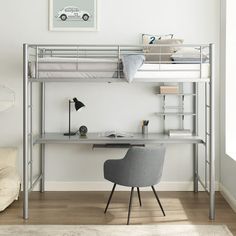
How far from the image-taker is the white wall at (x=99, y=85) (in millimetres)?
4887

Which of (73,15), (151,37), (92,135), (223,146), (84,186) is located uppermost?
(73,15)

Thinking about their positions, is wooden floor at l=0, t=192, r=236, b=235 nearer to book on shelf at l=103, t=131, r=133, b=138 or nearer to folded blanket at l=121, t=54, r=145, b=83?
book on shelf at l=103, t=131, r=133, b=138

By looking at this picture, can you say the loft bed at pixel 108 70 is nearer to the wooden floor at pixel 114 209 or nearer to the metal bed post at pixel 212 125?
the metal bed post at pixel 212 125

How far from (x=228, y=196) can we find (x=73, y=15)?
263 cm

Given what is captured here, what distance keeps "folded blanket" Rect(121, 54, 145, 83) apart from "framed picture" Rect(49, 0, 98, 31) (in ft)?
3.74

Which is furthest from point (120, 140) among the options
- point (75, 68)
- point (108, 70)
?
point (75, 68)

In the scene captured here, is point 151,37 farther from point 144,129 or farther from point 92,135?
point 92,135

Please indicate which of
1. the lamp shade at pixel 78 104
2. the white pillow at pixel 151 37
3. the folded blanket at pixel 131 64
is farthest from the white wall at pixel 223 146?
the lamp shade at pixel 78 104

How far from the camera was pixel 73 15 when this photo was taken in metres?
4.85

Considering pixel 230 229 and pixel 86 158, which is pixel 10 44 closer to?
pixel 86 158

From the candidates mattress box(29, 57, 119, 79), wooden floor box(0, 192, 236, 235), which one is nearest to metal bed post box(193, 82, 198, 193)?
wooden floor box(0, 192, 236, 235)

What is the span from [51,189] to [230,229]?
86.5 inches

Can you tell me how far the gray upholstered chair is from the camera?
151 inches

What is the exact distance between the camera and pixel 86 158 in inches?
198
